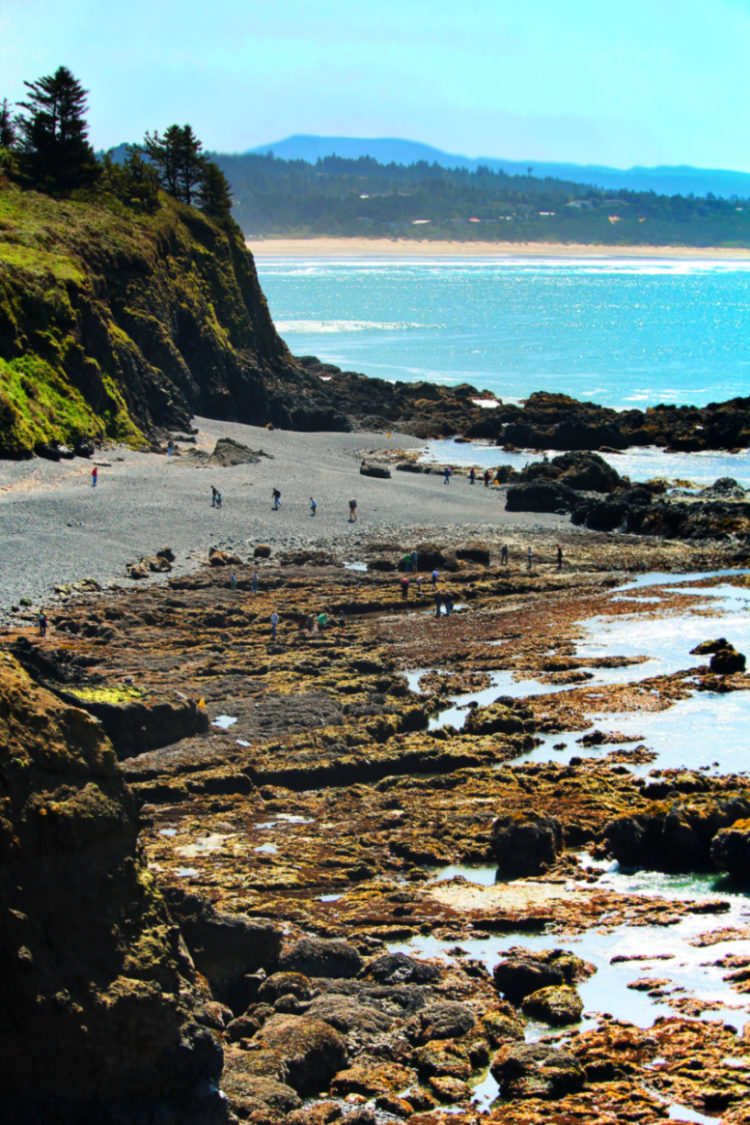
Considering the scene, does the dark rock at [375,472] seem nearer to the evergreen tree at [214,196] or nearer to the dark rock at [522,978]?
the evergreen tree at [214,196]

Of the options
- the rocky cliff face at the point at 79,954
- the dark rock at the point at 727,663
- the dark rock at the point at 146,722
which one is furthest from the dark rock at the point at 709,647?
the rocky cliff face at the point at 79,954

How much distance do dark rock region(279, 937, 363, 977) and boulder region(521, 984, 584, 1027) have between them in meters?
1.89

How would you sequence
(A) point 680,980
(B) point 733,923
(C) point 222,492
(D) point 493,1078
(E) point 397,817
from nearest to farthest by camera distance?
(D) point 493,1078
(A) point 680,980
(B) point 733,923
(E) point 397,817
(C) point 222,492

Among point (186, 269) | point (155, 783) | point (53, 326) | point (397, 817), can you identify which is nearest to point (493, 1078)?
point (397, 817)

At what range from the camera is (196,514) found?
3653cm

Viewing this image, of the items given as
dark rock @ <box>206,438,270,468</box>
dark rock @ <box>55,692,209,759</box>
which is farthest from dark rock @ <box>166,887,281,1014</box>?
dark rock @ <box>206,438,270,468</box>

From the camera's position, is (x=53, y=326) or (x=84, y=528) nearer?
(x=84, y=528)

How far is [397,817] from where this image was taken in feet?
55.5

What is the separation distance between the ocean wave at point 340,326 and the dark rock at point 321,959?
96.6m

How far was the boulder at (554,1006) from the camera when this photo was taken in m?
11.4

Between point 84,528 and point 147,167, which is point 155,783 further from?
point 147,167

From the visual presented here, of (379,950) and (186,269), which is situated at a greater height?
(186,269)

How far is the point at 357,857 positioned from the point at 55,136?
43295mm

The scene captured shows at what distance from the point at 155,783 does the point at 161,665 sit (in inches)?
229
